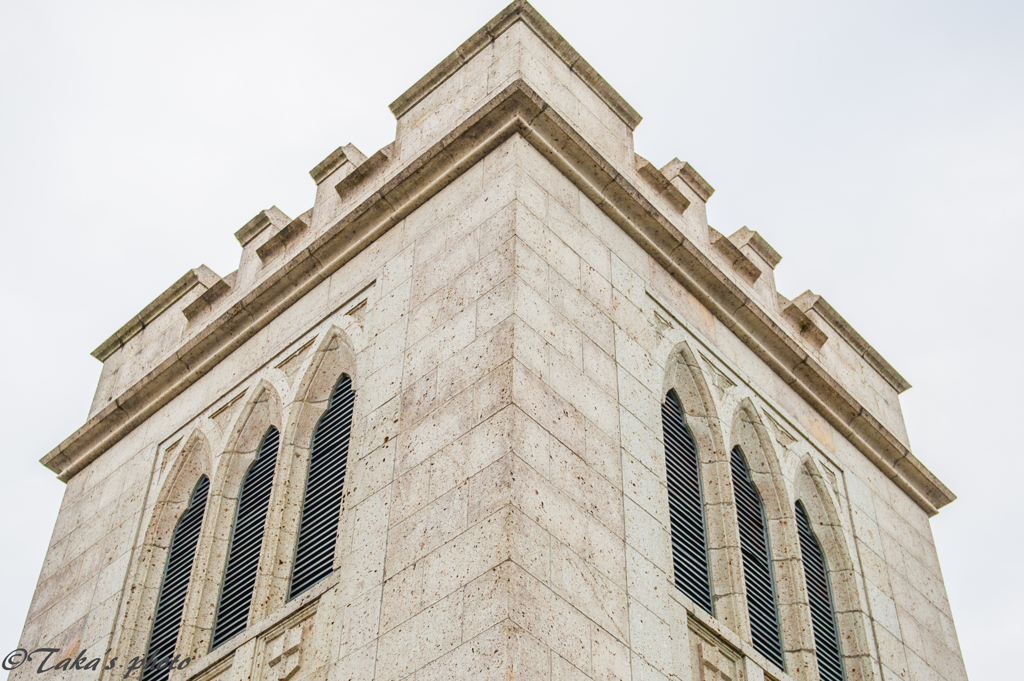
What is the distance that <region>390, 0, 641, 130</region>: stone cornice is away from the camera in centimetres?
1566

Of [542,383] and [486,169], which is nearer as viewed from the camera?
[542,383]

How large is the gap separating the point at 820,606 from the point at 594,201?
14.4ft

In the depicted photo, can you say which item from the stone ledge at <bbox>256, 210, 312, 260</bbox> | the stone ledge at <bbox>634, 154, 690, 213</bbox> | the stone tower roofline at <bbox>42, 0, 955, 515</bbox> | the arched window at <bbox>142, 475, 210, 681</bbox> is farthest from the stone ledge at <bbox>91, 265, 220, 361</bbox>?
the stone ledge at <bbox>634, 154, 690, 213</bbox>

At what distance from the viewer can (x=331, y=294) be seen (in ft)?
50.0

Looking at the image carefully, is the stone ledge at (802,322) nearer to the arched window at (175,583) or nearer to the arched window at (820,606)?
the arched window at (820,606)

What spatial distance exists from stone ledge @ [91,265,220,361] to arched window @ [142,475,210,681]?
300 centimetres

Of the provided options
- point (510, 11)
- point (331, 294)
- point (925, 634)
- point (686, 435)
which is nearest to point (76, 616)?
point (331, 294)

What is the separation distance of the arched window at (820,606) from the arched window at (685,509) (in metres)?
1.47

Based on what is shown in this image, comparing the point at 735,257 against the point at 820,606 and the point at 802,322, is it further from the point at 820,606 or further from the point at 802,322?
the point at 820,606

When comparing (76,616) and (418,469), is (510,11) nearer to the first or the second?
(418,469)

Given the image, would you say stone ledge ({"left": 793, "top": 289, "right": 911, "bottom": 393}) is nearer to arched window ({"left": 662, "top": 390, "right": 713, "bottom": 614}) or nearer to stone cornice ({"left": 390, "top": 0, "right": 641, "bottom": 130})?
stone cornice ({"left": 390, "top": 0, "right": 641, "bottom": 130})

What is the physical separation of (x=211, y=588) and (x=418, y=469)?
10.8 ft

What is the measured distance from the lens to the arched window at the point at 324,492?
1295 centimetres

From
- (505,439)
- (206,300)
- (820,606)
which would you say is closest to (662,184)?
(820,606)
